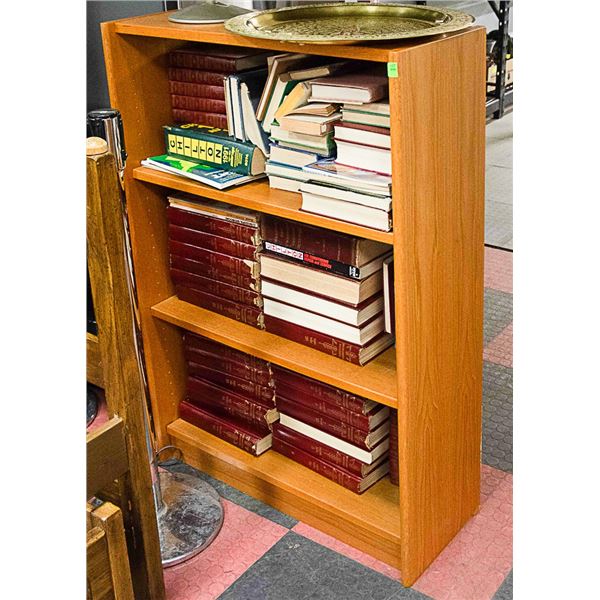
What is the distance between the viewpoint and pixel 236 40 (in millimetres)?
1747

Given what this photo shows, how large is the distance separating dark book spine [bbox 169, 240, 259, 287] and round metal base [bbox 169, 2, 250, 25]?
0.58 m

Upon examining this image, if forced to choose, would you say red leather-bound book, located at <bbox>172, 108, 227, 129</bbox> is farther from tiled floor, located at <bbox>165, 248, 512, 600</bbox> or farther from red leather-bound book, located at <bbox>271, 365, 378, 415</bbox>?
tiled floor, located at <bbox>165, 248, 512, 600</bbox>

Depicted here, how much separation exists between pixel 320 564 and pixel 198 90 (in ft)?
4.02

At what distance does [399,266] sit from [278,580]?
848mm

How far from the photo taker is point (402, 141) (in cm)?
155

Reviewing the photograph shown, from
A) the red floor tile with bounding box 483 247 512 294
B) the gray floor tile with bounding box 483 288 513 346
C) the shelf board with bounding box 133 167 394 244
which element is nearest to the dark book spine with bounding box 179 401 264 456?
the shelf board with bounding box 133 167 394 244

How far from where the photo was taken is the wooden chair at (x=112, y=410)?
134 centimetres

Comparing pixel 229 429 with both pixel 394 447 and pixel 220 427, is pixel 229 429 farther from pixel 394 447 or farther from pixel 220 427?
pixel 394 447

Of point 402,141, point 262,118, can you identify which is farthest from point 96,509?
point 262,118

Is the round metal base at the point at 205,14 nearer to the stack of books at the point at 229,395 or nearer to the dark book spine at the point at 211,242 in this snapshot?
the dark book spine at the point at 211,242

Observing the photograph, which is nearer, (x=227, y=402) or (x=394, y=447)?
(x=394, y=447)

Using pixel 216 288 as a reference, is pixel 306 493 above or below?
below

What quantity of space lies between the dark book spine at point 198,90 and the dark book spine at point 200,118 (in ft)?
0.15

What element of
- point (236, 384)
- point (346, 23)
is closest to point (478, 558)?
point (236, 384)
